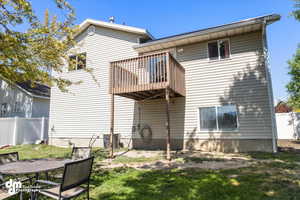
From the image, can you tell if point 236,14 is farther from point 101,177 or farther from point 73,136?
point 73,136

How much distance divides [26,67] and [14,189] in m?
3.24

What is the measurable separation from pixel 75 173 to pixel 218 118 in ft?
24.0

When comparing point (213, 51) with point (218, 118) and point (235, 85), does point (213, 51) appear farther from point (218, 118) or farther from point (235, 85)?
point (218, 118)

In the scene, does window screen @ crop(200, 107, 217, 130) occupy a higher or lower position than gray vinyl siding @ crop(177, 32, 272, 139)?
lower

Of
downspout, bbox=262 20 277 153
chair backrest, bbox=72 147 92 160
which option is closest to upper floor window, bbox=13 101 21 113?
chair backrest, bbox=72 147 92 160

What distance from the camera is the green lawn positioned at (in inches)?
141

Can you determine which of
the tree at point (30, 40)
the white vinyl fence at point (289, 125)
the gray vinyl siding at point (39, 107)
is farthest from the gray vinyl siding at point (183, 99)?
the white vinyl fence at point (289, 125)

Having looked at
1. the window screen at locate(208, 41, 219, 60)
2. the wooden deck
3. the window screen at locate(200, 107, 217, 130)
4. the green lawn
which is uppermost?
the window screen at locate(208, 41, 219, 60)

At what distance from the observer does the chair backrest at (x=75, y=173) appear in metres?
2.66

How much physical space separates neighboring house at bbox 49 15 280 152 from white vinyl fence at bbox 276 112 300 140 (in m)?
6.80

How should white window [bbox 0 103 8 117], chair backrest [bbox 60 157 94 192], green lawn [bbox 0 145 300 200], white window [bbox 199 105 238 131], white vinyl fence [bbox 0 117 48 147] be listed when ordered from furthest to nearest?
white window [bbox 0 103 8 117], white vinyl fence [bbox 0 117 48 147], white window [bbox 199 105 238 131], green lawn [bbox 0 145 300 200], chair backrest [bbox 60 157 94 192]

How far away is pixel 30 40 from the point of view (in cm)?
488

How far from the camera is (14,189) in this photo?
311 centimetres

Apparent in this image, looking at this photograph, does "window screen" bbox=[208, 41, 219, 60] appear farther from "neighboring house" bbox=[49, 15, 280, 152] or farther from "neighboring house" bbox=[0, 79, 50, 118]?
"neighboring house" bbox=[0, 79, 50, 118]
